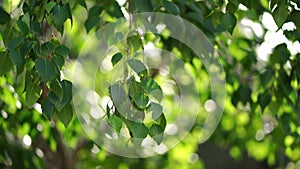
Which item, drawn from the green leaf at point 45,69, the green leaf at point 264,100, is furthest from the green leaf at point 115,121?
the green leaf at point 264,100

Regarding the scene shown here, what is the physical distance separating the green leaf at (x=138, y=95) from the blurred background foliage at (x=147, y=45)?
0.48ft

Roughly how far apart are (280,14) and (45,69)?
49 cm

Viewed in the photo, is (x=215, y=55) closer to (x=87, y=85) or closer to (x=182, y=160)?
(x=87, y=85)

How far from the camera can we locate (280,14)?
1395 millimetres

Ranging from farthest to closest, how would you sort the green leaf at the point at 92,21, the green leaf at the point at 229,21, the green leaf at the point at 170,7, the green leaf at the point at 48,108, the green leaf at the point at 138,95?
the green leaf at the point at 92,21 < the green leaf at the point at 170,7 < the green leaf at the point at 229,21 < the green leaf at the point at 48,108 < the green leaf at the point at 138,95

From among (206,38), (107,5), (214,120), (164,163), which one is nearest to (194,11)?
(206,38)

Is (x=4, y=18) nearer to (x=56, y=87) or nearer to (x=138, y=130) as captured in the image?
(x=56, y=87)

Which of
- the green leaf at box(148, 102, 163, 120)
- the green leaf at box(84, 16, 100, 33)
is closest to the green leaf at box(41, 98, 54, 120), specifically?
Answer: the green leaf at box(148, 102, 163, 120)

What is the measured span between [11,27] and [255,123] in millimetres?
1655

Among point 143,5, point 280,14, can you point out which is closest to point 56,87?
point 143,5

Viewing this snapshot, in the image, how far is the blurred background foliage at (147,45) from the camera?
4.52 feet

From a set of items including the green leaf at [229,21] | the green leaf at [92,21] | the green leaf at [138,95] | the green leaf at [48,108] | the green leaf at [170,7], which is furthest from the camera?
the green leaf at [92,21]

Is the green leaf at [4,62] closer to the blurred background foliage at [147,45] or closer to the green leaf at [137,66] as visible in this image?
the blurred background foliage at [147,45]

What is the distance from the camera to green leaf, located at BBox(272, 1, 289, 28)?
4.56 ft
